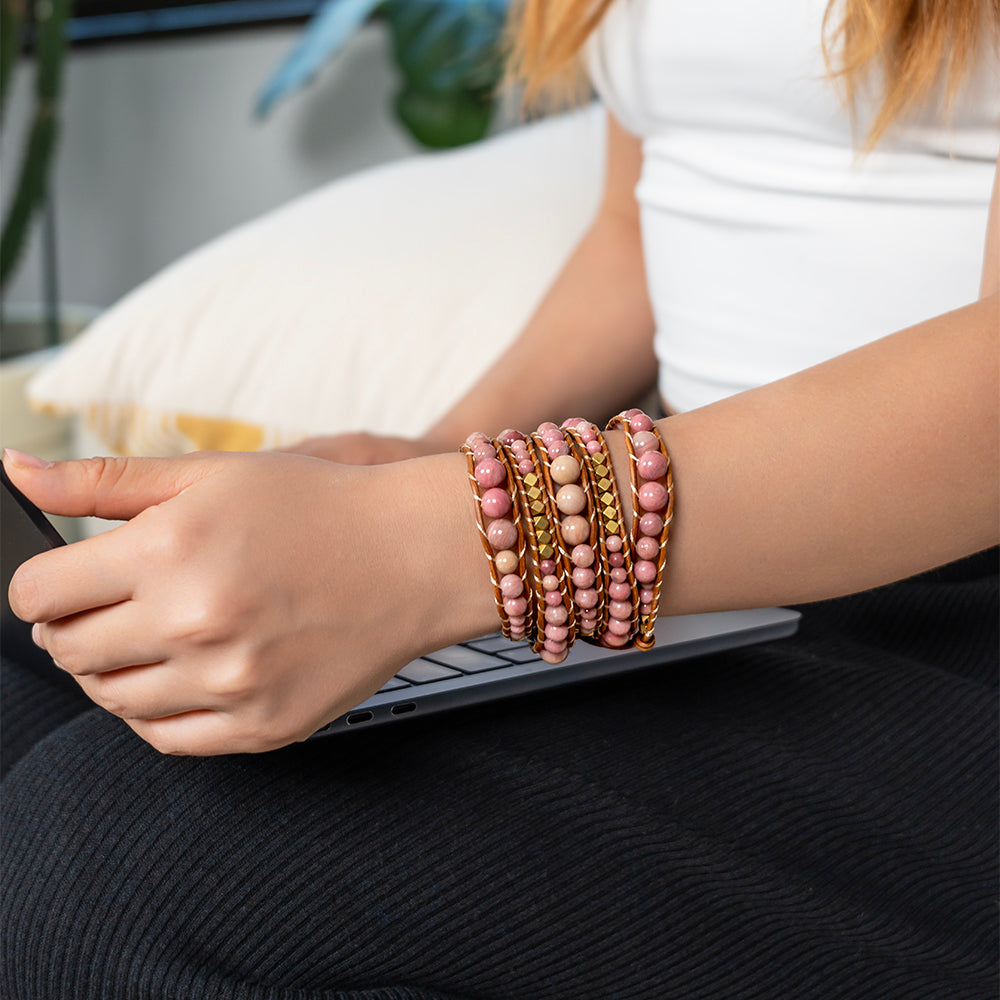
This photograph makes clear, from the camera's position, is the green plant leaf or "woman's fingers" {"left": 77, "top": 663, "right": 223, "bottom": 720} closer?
"woman's fingers" {"left": 77, "top": 663, "right": 223, "bottom": 720}

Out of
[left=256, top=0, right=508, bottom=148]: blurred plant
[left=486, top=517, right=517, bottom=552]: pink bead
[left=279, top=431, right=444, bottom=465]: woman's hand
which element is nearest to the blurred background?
[left=256, top=0, right=508, bottom=148]: blurred plant

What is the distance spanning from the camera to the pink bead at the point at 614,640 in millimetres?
410

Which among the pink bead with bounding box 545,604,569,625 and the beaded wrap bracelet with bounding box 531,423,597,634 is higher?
the beaded wrap bracelet with bounding box 531,423,597,634

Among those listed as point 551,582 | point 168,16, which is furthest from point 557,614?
point 168,16

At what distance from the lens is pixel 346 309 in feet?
3.39

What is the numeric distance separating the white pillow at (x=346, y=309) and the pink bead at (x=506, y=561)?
0.58 metres

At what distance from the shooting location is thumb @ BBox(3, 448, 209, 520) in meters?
0.36

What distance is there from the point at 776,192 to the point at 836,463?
10.9 inches

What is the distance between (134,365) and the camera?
110 centimetres

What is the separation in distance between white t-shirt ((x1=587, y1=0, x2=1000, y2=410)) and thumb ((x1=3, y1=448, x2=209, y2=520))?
39cm

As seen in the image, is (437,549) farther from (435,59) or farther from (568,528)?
(435,59)

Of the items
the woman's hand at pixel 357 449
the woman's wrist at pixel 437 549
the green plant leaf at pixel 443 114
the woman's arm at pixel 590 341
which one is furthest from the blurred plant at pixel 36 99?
the woman's wrist at pixel 437 549

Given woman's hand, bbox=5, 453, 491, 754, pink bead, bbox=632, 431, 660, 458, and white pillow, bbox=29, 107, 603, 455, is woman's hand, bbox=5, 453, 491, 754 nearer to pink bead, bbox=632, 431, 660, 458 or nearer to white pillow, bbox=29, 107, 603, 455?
pink bead, bbox=632, 431, 660, 458

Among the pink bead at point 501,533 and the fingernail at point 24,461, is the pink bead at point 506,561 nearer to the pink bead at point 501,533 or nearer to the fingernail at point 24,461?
the pink bead at point 501,533
